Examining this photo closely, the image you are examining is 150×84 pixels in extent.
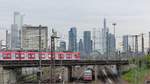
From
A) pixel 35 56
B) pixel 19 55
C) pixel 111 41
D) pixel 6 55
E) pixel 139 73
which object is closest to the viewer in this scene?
pixel 139 73

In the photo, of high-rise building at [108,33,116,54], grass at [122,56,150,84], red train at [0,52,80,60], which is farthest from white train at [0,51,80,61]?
high-rise building at [108,33,116,54]

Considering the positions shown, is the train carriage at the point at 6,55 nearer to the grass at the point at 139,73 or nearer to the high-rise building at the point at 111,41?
the grass at the point at 139,73

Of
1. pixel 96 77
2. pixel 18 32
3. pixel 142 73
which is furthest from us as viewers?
pixel 18 32

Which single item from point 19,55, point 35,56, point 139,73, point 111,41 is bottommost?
point 139,73

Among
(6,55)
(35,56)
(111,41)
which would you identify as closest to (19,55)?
(6,55)

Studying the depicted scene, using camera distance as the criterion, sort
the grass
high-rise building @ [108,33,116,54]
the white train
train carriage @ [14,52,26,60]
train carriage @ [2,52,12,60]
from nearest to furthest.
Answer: the grass
train carriage @ [2,52,12,60]
the white train
train carriage @ [14,52,26,60]
high-rise building @ [108,33,116,54]

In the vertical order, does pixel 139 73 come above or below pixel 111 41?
below

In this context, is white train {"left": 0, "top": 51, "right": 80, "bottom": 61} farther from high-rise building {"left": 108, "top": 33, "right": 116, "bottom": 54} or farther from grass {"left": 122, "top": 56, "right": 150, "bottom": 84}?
high-rise building {"left": 108, "top": 33, "right": 116, "bottom": 54}

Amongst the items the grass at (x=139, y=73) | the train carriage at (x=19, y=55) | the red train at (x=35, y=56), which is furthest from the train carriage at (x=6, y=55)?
the grass at (x=139, y=73)

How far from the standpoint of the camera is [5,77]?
7550 cm

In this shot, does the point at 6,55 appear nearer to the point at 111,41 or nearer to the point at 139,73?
the point at 139,73

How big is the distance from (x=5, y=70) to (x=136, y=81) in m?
24.3

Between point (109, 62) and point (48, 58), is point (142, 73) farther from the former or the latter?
point (48, 58)

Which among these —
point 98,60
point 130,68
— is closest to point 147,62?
point 130,68
